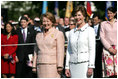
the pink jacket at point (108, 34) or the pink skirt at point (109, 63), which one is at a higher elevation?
the pink jacket at point (108, 34)

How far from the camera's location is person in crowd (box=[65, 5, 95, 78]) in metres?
7.81

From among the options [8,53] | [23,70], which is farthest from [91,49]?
[8,53]

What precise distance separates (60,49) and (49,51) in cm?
24

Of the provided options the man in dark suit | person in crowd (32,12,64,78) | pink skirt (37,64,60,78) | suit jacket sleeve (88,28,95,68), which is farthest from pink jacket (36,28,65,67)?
the man in dark suit

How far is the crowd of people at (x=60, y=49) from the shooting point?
7.88 metres

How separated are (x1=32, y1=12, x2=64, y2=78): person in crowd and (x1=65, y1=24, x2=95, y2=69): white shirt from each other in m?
0.37

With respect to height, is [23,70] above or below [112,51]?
below

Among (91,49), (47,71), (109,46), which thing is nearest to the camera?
(91,49)

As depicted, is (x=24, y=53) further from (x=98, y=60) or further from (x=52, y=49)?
(x=52, y=49)

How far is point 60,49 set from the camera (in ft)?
27.0

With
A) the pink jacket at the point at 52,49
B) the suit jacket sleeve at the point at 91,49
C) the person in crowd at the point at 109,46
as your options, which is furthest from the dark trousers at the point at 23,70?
the suit jacket sleeve at the point at 91,49

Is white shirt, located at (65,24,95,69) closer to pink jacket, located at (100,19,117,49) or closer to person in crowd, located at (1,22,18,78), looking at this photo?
pink jacket, located at (100,19,117,49)

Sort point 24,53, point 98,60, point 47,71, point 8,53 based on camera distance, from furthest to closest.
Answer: point 8,53 → point 24,53 → point 98,60 → point 47,71

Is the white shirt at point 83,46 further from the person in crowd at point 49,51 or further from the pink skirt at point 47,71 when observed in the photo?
the pink skirt at point 47,71
